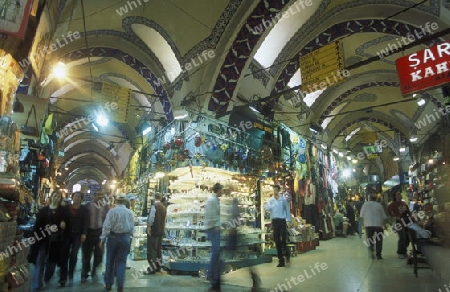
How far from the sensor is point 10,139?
4.30 m

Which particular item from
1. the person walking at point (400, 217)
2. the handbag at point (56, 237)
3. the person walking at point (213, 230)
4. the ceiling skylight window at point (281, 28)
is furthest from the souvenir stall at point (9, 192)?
the person walking at point (400, 217)

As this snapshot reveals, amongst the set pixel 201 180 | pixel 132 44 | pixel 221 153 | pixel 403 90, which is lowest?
pixel 201 180

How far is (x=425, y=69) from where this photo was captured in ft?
20.0

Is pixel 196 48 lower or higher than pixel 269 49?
lower

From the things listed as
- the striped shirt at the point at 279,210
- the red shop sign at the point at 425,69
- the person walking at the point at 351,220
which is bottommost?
the person walking at the point at 351,220

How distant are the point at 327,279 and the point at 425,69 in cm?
450

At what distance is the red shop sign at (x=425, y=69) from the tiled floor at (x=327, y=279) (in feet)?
10.6

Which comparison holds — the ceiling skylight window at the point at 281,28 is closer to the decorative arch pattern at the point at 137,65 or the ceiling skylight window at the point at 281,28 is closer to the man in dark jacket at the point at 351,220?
the decorative arch pattern at the point at 137,65

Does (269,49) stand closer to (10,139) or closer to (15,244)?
(10,139)

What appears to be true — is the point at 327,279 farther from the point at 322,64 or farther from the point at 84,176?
the point at 84,176

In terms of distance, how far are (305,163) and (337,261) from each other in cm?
661

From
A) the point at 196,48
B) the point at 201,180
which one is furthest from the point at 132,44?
the point at 201,180

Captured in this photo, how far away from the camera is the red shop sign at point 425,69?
5.86 m

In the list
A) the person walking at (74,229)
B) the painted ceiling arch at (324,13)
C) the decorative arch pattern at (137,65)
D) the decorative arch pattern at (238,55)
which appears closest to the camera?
the person walking at (74,229)
